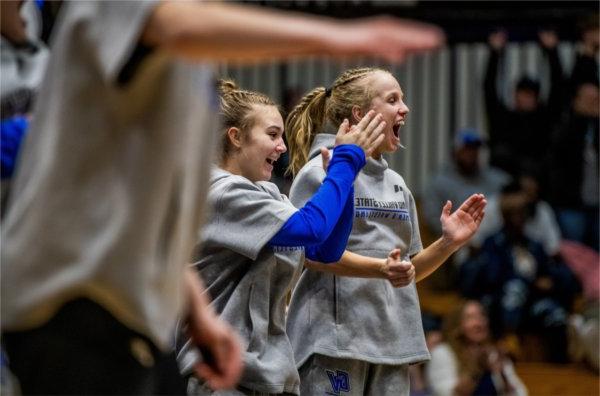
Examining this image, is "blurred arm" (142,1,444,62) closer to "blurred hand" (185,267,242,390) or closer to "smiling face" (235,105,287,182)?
"blurred hand" (185,267,242,390)

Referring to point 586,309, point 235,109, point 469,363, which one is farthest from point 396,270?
point 586,309

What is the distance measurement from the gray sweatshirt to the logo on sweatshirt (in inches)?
2.9

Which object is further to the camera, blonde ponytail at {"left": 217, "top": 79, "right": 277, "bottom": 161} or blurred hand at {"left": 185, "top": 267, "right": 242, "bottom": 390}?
blonde ponytail at {"left": 217, "top": 79, "right": 277, "bottom": 161}

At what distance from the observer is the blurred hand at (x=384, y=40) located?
1934 mm

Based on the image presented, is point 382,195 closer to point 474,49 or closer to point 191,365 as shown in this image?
point 191,365

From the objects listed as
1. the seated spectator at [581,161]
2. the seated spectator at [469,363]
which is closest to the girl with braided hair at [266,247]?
the seated spectator at [469,363]

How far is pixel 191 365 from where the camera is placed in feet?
12.3

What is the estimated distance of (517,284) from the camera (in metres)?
8.32

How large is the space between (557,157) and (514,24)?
1.08 m

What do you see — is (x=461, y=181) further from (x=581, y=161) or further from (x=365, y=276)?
(x=365, y=276)

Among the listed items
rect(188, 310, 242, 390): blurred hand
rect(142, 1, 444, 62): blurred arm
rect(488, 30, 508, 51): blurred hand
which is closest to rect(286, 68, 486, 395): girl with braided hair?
rect(188, 310, 242, 390): blurred hand

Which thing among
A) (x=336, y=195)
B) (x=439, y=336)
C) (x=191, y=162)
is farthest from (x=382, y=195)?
(x=439, y=336)

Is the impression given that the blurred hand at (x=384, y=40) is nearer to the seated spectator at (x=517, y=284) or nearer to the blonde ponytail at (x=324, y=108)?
the blonde ponytail at (x=324, y=108)

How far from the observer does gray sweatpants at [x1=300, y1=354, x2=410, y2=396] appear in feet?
13.5
